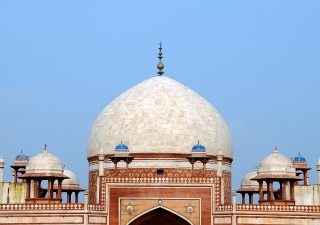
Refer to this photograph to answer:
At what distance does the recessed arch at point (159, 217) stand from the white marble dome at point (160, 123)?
323 centimetres

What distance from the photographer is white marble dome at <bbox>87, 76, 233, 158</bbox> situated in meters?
41.9

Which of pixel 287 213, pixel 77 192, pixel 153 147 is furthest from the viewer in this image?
pixel 77 192

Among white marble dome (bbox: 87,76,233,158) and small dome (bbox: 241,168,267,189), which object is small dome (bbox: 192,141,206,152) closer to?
white marble dome (bbox: 87,76,233,158)

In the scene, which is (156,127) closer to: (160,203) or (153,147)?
(153,147)

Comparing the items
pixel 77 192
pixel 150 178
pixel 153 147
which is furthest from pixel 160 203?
pixel 77 192

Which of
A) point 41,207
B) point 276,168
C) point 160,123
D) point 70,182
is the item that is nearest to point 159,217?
point 160,123

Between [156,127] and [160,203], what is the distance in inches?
177

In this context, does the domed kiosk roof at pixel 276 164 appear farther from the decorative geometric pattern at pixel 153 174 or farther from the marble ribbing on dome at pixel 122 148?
the marble ribbing on dome at pixel 122 148

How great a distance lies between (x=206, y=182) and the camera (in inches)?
1528

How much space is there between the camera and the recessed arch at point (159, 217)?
1515 inches

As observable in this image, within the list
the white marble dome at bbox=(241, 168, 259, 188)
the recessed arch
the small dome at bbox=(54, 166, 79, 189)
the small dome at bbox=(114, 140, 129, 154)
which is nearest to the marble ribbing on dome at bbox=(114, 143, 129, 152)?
the small dome at bbox=(114, 140, 129, 154)

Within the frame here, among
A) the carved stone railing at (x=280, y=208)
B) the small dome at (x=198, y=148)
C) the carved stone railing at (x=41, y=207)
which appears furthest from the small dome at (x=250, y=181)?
the carved stone railing at (x=41, y=207)

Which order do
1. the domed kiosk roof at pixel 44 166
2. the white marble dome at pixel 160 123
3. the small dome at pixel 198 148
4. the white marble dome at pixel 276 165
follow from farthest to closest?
1. the white marble dome at pixel 160 123
2. the small dome at pixel 198 148
3. the white marble dome at pixel 276 165
4. the domed kiosk roof at pixel 44 166

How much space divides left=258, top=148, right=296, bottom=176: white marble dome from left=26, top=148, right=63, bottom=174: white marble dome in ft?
25.7
